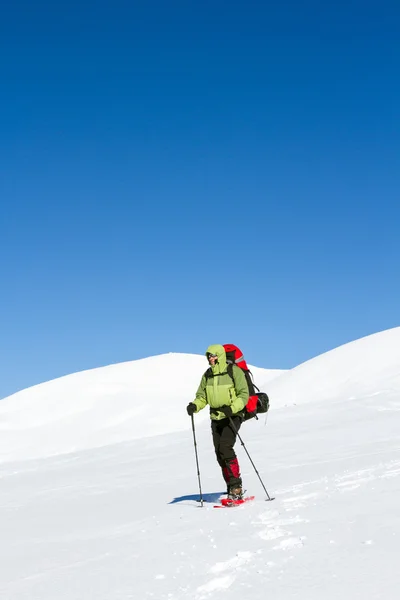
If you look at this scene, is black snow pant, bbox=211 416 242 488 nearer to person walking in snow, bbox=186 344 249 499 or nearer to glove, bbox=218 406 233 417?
person walking in snow, bbox=186 344 249 499

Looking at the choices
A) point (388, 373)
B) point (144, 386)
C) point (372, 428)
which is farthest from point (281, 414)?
point (144, 386)

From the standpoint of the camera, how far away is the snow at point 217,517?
462cm

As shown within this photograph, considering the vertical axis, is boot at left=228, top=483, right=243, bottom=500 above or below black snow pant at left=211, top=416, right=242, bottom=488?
below

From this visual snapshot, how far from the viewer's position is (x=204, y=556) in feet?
17.4

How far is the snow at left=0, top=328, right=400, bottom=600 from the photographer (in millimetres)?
4625

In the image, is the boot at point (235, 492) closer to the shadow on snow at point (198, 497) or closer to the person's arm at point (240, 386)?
the shadow on snow at point (198, 497)

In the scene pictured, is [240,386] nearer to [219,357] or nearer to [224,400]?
[224,400]

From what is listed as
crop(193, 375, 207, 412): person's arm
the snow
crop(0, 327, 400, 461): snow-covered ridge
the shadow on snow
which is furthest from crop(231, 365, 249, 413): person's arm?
crop(0, 327, 400, 461): snow-covered ridge

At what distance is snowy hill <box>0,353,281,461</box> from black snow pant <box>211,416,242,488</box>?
69.2 feet

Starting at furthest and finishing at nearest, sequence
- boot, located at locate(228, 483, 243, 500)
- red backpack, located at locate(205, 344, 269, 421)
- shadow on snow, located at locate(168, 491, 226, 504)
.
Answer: shadow on snow, located at locate(168, 491, 226, 504)
red backpack, located at locate(205, 344, 269, 421)
boot, located at locate(228, 483, 243, 500)

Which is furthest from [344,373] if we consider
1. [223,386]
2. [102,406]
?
[223,386]

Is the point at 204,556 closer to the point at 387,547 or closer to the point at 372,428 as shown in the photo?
the point at 387,547

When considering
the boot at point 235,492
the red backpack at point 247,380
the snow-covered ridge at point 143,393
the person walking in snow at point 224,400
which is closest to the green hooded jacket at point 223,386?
the person walking in snow at point 224,400

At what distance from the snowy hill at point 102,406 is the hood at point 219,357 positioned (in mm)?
21321
